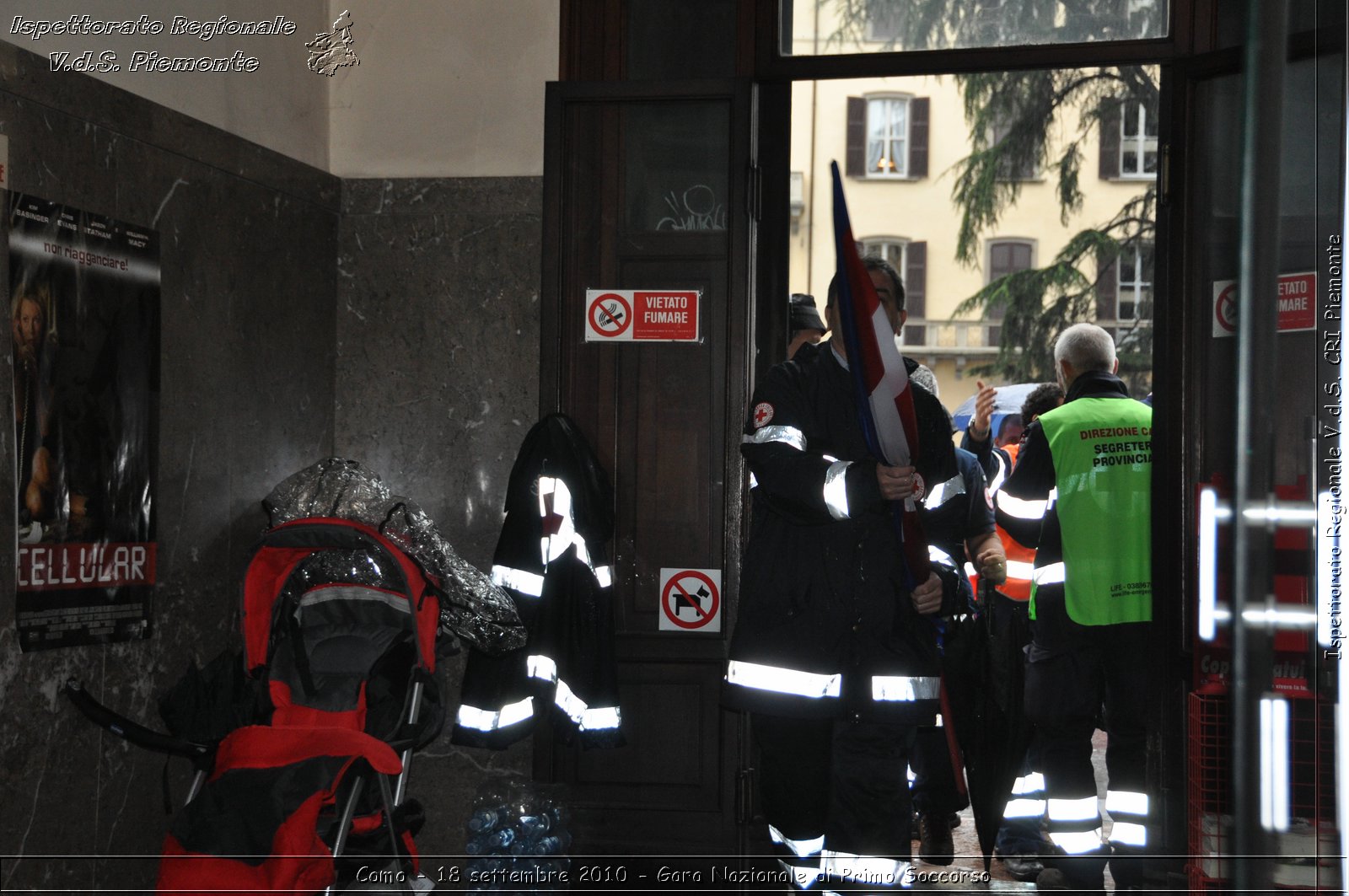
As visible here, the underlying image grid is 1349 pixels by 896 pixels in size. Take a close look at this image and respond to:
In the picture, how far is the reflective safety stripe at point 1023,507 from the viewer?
4.67 metres

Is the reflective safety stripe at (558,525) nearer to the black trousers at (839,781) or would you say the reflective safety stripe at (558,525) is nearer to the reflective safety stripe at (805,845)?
the black trousers at (839,781)

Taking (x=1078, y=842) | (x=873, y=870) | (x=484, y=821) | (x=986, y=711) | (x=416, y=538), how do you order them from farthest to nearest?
(x=986, y=711) < (x=1078, y=842) < (x=484, y=821) < (x=416, y=538) < (x=873, y=870)

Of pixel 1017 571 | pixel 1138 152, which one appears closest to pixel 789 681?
pixel 1017 571

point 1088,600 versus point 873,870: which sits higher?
point 1088,600

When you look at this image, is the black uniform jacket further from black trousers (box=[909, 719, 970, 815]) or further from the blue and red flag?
black trousers (box=[909, 719, 970, 815])

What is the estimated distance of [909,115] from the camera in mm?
32250

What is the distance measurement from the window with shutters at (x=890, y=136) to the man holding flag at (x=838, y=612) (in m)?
29.7

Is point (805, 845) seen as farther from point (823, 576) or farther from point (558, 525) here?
point (558, 525)

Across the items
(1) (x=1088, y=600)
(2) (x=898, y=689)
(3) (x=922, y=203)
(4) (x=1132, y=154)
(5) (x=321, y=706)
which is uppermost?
(4) (x=1132, y=154)

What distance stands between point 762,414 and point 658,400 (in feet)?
3.93

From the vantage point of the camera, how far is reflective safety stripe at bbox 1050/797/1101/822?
14.6ft

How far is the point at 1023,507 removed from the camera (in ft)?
15.4

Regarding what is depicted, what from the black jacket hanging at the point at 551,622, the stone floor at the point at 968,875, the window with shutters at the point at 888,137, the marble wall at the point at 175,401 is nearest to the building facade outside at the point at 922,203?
the window with shutters at the point at 888,137

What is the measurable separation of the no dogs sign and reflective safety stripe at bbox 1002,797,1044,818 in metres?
2.18
